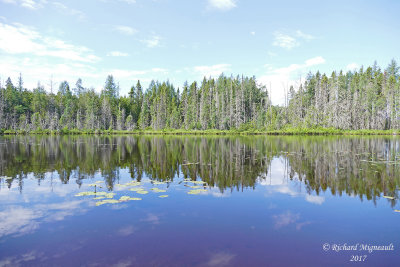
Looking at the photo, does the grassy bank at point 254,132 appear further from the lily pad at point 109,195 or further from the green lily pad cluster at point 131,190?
the lily pad at point 109,195

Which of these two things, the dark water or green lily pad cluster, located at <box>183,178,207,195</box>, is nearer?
the dark water

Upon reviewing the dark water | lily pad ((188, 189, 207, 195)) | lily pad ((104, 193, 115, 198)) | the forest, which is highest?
the forest

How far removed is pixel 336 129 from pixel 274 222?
72818mm

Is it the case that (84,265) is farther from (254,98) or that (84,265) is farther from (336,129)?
(254,98)

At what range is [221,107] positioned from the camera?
8500cm

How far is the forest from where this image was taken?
74750mm

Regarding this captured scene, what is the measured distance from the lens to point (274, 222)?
761 cm

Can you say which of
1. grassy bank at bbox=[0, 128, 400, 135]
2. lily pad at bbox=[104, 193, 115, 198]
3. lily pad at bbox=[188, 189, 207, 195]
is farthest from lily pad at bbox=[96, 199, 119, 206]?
grassy bank at bbox=[0, 128, 400, 135]

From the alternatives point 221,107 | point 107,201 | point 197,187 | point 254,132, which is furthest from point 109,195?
point 221,107

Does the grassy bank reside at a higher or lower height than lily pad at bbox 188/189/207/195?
higher

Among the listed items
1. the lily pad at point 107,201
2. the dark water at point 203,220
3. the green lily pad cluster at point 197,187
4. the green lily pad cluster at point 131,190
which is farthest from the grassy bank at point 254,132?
the lily pad at point 107,201

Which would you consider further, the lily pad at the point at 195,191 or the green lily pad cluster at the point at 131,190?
the lily pad at the point at 195,191

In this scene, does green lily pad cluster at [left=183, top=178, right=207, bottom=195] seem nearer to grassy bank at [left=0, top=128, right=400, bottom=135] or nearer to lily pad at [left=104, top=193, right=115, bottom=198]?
lily pad at [left=104, top=193, right=115, bottom=198]

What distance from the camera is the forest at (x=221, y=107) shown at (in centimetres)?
7475
